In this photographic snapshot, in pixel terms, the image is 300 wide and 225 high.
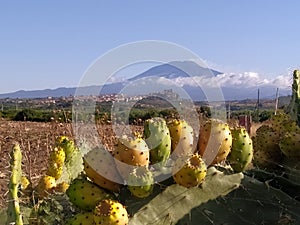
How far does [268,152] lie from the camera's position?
7.85 feet

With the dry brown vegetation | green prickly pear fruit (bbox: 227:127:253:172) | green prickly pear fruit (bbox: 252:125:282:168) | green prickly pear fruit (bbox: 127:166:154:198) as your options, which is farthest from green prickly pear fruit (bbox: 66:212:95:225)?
green prickly pear fruit (bbox: 252:125:282:168)

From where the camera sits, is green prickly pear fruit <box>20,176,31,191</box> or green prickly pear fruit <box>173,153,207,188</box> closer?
green prickly pear fruit <box>173,153,207,188</box>

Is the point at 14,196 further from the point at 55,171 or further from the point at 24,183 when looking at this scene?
the point at 55,171

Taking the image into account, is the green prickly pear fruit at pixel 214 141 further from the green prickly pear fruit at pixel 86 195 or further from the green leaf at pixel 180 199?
the green prickly pear fruit at pixel 86 195

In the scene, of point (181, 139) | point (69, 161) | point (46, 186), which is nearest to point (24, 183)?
point (46, 186)

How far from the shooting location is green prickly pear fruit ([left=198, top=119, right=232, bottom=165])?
1940mm

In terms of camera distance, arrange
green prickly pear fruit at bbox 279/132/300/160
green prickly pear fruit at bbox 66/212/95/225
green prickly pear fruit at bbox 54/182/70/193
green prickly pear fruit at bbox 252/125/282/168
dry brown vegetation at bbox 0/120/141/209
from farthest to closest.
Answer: dry brown vegetation at bbox 0/120/141/209
green prickly pear fruit at bbox 54/182/70/193
green prickly pear fruit at bbox 252/125/282/168
green prickly pear fruit at bbox 279/132/300/160
green prickly pear fruit at bbox 66/212/95/225

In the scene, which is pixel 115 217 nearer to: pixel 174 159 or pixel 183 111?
pixel 174 159

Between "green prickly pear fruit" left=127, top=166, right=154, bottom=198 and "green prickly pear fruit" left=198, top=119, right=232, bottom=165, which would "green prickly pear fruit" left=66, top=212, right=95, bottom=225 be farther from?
"green prickly pear fruit" left=198, top=119, right=232, bottom=165

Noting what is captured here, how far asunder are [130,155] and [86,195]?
7.7 inches

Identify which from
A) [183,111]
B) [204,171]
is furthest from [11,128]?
[204,171]

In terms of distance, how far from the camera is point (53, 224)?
2.17m

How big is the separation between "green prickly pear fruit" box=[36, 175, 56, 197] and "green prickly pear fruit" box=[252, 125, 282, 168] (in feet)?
3.12

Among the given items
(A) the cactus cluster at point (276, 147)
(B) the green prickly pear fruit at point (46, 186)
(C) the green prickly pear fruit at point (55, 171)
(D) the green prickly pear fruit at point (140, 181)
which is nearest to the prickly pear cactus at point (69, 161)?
(C) the green prickly pear fruit at point (55, 171)
